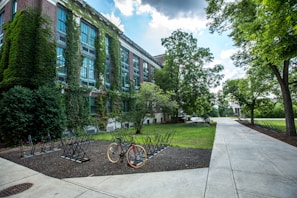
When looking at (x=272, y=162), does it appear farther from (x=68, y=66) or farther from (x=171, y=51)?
(x=171, y=51)

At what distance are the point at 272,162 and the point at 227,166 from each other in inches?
68.3

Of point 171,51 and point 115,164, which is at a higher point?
point 171,51

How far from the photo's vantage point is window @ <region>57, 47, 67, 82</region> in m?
12.3

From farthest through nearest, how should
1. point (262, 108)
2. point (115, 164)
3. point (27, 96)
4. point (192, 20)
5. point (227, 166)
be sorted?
point (262, 108)
point (192, 20)
point (27, 96)
point (115, 164)
point (227, 166)

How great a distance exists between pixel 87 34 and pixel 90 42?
82 centimetres

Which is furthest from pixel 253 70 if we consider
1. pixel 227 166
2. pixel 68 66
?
pixel 68 66

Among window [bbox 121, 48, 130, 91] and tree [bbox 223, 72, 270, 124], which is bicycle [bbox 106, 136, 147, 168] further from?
window [bbox 121, 48, 130, 91]

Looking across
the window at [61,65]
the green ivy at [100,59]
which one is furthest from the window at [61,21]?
the green ivy at [100,59]

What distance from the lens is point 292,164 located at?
476 cm

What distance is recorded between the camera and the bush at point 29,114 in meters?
8.23

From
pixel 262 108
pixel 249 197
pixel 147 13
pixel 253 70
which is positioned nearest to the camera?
pixel 249 197

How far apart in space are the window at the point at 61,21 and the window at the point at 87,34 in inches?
73.0

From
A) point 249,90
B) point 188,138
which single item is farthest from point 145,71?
point 188,138

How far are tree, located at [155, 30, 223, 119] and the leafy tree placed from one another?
16.2m
